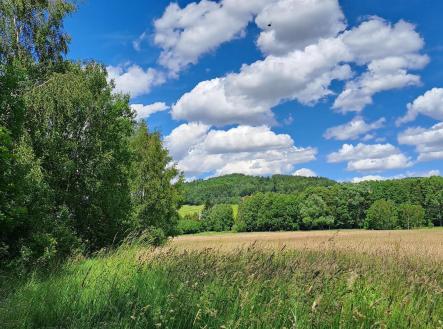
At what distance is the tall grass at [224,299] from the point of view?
477 centimetres

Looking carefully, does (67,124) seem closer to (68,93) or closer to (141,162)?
(68,93)

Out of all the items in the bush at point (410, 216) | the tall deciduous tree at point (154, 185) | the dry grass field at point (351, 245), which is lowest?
the bush at point (410, 216)

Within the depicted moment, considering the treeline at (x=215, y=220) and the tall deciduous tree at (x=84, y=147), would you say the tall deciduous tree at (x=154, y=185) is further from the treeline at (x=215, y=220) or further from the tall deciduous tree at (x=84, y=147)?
the treeline at (x=215, y=220)

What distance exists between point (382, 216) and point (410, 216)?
8.18m

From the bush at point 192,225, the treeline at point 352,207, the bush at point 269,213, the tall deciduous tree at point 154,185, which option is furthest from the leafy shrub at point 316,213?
the tall deciduous tree at point 154,185

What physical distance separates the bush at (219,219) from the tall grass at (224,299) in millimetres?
129860

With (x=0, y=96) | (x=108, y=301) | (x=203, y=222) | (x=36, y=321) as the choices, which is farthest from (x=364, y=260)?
(x=203, y=222)

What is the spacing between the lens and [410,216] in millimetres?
112438

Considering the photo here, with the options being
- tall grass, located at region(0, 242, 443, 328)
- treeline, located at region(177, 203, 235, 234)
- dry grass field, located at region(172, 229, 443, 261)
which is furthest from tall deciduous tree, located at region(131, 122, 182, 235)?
treeline, located at region(177, 203, 235, 234)

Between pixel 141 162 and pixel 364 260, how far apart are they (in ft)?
81.8

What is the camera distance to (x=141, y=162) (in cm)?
3222

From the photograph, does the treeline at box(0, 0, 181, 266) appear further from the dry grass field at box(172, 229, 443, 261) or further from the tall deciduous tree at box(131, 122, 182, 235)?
the tall deciduous tree at box(131, 122, 182, 235)

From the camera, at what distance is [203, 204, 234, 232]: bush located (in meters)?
136

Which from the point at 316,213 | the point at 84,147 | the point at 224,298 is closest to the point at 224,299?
the point at 224,298
